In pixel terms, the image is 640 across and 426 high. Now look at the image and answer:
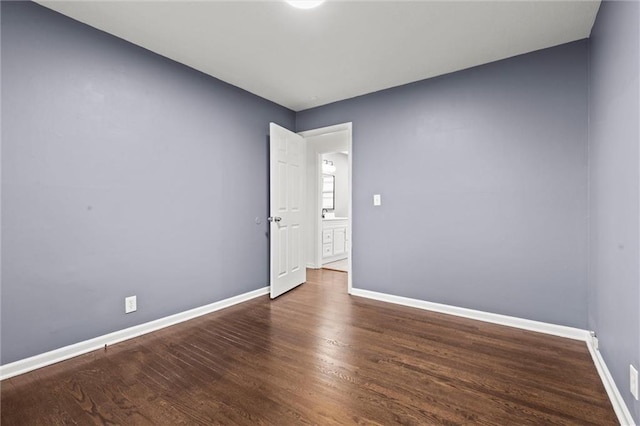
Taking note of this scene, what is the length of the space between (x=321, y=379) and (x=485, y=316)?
184 centimetres

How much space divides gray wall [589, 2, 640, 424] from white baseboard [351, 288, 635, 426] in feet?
0.23

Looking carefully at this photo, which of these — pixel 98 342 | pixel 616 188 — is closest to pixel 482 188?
pixel 616 188

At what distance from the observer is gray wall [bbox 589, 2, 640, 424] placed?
4.43ft

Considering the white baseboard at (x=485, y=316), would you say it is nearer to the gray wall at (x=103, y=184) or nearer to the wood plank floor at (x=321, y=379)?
the wood plank floor at (x=321, y=379)

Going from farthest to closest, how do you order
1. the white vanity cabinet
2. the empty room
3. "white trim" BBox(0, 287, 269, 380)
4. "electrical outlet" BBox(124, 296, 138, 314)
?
1. the white vanity cabinet
2. "electrical outlet" BBox(124, 296, 138, 314)
3. "white trim" BBox(0, 287, 269, 380)
4. the empty room

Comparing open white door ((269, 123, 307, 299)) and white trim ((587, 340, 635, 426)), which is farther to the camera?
open white door ((269, 123, 307, 299))

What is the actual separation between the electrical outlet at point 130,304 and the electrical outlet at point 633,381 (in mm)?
3139

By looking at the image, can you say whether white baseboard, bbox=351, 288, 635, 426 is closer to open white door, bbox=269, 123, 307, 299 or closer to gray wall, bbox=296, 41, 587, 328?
gray wall, bbox=296, 41, 587, 328

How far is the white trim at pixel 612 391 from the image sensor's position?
1387mm

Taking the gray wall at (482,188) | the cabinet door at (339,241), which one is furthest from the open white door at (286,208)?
the cabinet door at (339,241)

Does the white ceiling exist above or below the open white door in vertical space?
above

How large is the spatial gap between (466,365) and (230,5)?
2.91 m

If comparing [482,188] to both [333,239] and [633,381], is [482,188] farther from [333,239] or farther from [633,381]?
[333,239]

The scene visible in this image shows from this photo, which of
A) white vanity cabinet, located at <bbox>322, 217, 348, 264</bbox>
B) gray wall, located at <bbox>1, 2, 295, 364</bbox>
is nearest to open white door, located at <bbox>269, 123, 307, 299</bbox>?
gray wall, located at <bbox>1, 2, 295, 364</bbox>
